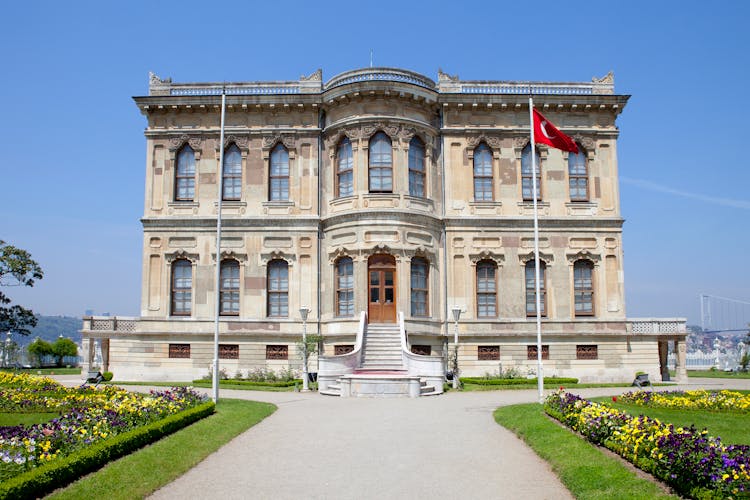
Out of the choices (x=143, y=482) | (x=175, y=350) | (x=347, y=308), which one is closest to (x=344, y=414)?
(x=143, y=482)

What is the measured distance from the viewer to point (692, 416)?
16797mm

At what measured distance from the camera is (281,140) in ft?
111

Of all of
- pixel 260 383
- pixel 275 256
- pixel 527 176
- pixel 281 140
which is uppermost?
pixel 281 140

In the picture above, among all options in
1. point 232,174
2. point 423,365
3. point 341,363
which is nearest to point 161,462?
point 341,363

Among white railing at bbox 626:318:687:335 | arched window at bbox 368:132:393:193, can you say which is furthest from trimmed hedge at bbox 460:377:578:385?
arched window at bbox 368:132:393:193

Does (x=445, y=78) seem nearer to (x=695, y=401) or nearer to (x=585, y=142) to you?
(x=585, y=142)

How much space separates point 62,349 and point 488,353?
1842 inches

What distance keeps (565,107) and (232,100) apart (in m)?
16.3

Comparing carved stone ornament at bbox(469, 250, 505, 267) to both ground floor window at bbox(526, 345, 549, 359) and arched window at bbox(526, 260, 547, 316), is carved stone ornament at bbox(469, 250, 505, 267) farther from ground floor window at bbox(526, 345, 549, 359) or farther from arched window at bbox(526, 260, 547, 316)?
ground floor window at bbox(526, 345, 549, 359)

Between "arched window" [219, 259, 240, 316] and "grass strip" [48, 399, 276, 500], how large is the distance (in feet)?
50.7

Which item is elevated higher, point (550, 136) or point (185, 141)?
point (185, 141)

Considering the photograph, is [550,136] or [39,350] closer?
[550,136]

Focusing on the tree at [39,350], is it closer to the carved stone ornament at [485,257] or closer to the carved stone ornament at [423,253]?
the carved stone ornament at [423,253]

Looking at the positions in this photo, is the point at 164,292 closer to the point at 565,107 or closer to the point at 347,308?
the point at 347,308
